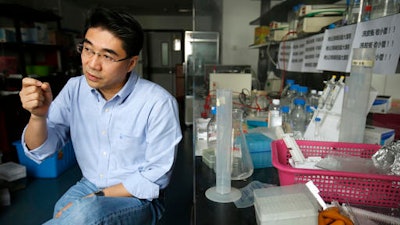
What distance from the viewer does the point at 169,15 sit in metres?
6.66

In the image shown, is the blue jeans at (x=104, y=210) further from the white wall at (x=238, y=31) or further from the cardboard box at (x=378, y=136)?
the white wall at (x=238, y=31)

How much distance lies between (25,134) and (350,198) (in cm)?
113

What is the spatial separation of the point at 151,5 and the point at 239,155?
517cm

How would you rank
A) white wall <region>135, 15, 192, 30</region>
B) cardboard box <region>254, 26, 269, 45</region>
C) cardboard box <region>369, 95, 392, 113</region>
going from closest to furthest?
1. cardboard box <region>369, 95, 392, 113</region>
2. cardboard box <region>254, 26, 269, 45</region>
3. white wall <region>135, 15, 192, 30</region>

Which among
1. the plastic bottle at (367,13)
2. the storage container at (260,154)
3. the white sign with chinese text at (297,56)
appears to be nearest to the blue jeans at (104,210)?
the storage container at (260,154)

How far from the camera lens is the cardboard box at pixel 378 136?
0.96 meters

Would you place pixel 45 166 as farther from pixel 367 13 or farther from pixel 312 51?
pixel 367 13

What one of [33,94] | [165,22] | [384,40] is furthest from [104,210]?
[165,22]

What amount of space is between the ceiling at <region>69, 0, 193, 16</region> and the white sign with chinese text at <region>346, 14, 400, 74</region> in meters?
4.49

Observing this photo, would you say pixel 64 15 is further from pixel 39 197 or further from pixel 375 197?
pixel 375 197

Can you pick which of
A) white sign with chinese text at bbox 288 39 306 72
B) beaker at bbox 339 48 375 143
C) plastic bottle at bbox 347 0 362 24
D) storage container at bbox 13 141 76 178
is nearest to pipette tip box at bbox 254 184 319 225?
beaker at bbox 339 48 375 143

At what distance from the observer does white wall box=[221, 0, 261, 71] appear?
13.1 ft

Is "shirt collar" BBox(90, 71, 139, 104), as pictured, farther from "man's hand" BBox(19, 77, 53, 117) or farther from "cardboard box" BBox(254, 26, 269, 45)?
"cardboard box" BBox(254, 26, 269, 45)

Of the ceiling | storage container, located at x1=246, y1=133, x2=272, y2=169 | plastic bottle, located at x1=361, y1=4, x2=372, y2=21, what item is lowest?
storage container, located at x1=246, y1=133, x2=272, y2=169
